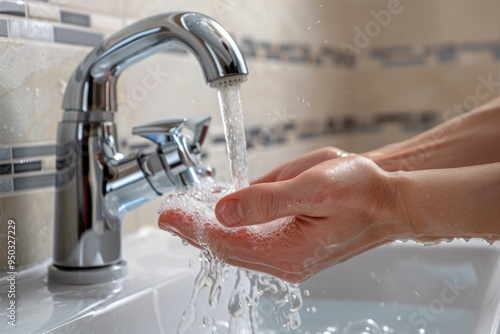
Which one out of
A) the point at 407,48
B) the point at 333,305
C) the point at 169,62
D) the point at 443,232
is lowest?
the point at 333,305

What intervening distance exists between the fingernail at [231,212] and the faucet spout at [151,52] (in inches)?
4.8

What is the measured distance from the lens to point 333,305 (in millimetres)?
804

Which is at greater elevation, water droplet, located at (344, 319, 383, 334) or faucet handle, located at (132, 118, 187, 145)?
faucet handle, located at (132, 118, 187, 145)

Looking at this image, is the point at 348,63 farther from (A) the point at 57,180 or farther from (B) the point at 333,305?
(A) the point at 57,180

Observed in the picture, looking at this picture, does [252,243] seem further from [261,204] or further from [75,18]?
[75,18]

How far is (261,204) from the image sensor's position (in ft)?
1.73

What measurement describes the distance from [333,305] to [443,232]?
23 centimetres

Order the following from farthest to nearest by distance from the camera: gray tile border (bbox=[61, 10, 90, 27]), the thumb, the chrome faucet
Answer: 1. gray tile border (bbox=[61, 10, 90, 27])
2. the chrome faucet
3. the thumb

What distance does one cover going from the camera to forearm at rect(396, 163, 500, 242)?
602 mm

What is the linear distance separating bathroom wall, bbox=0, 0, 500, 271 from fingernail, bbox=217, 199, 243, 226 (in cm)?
26

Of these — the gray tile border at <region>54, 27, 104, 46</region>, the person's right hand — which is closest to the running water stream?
the person's right hand

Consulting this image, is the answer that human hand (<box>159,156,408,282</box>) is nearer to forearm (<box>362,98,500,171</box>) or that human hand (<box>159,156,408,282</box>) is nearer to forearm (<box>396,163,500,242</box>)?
forearm (<box>396,163,500,242</box>)

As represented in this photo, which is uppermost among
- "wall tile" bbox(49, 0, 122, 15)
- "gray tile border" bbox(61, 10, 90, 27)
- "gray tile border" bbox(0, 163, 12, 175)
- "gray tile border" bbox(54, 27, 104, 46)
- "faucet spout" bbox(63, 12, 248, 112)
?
"wall tile" bbox(49, 0, 122, 15)

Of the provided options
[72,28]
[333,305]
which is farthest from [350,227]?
[72,28]
